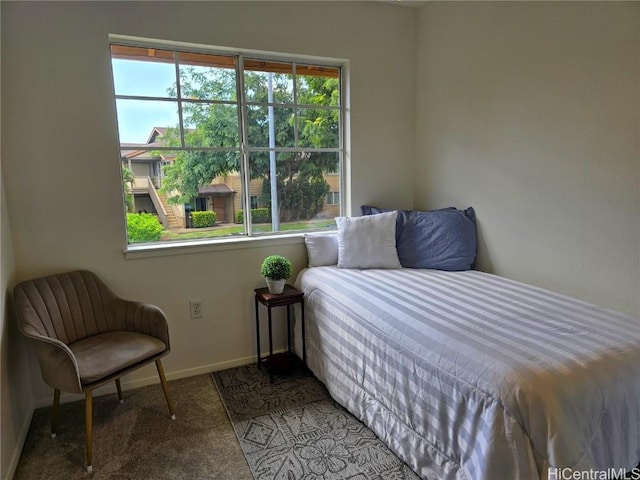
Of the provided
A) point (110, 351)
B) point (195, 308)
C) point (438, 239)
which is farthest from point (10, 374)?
point (438, 239)

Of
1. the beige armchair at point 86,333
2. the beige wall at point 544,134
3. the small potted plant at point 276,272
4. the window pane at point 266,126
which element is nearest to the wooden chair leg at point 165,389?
the beige armchair at point 86,333

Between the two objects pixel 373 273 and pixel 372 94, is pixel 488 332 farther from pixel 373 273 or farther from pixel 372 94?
pixel 372 94

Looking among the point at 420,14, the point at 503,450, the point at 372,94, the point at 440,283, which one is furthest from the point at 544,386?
the point at 420,14

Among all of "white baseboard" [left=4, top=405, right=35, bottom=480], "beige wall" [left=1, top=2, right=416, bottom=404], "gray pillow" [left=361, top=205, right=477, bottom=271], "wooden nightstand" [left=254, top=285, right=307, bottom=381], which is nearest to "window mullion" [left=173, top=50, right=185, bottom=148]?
"beige wall" [left=1, top=2, right=416, bottom=404]

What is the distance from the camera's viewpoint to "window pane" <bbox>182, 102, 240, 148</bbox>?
2.60m

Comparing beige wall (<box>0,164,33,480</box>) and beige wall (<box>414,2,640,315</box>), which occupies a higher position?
beige wall (<box>414,2,640,315</box>)

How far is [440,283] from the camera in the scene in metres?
2.32

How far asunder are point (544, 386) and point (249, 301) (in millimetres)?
1940

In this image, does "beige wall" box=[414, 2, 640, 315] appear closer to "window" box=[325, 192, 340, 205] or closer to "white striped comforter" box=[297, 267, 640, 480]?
"white striped comforter" box=[297, 267, 640, 480]

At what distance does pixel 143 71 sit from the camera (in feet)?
8.09

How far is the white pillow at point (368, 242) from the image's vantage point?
271 centimetres

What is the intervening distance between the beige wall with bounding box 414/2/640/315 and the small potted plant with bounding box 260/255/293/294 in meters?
1.33

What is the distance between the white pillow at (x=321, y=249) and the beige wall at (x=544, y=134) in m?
0.91

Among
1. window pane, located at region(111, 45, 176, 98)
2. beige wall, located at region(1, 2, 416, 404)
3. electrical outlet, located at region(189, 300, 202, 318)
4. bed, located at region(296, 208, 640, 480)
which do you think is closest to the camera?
bed, located at region(296, 208, 640, 480)
